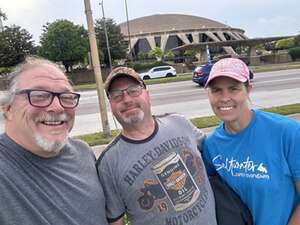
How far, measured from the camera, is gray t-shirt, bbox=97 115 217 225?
7.91 ft

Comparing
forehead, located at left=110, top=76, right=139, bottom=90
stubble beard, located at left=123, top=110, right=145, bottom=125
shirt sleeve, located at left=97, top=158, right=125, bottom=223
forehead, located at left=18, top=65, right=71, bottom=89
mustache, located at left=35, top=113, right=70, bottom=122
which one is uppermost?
forehead, located at left=18, top=65, right=71, bottom=89

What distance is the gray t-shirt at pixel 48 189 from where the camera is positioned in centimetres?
201

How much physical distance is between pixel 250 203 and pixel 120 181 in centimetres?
82

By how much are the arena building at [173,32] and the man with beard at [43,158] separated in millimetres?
80990

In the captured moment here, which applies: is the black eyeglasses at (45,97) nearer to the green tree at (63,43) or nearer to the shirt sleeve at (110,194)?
the shirt sleeve at (110,194)

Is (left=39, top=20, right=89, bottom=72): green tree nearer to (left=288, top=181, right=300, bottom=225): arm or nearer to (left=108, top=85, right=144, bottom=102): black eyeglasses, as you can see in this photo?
(left=108, top=85, right=144, bottom=102): black eyeglasses

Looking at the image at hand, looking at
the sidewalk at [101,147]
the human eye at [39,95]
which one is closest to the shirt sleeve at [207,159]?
the human eye at [39,95]

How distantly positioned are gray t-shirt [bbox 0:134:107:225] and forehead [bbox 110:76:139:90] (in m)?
0.52

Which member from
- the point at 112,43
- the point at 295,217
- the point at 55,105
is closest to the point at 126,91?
the point at 55,105

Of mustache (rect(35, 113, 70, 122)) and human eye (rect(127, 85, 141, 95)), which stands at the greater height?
human eye (rect(127, 85, 141, 95))

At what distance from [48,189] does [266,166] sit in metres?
1.28

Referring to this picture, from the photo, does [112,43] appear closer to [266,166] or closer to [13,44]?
[13,44]

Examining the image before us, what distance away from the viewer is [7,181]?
6.66 ft

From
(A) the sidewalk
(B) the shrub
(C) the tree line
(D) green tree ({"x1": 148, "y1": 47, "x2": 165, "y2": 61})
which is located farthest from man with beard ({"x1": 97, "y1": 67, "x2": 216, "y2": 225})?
(D) green tree ({"x1": 148, "y1": 47, "x2": 165, "y2": 61})
